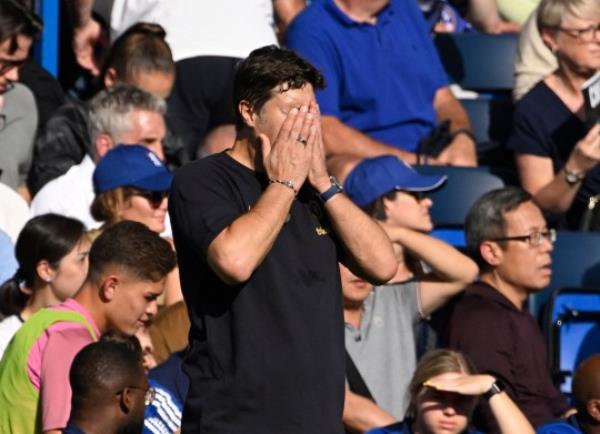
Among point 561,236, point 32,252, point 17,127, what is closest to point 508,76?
point 561,236

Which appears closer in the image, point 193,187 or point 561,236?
point 193,187

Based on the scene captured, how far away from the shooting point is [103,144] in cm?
720

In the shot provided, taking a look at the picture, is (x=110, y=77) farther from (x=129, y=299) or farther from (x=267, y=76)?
(x=267, y=76)

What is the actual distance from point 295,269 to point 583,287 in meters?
3.22

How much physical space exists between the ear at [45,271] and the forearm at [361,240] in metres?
2.06

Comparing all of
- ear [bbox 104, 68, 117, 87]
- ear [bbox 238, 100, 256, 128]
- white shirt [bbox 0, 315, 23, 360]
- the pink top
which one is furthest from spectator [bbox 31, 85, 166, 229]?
ear [bbox 238, 100, 256, 128]

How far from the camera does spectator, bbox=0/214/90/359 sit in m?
5.92

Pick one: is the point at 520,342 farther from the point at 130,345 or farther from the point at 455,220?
the point at 130,345

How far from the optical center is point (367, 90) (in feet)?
26.4

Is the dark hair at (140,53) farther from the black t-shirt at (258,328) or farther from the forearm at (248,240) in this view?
the forearm at (248,240)

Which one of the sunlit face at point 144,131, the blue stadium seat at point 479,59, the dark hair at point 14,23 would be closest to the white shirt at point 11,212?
the sunlit face at point 144,131

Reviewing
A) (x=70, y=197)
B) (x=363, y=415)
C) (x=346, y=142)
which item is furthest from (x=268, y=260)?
(x=346, y=142)

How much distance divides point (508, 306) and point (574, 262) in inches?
32.4

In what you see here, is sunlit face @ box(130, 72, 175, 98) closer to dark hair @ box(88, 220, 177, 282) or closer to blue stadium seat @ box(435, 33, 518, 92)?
blue stadium seat @ box(435, 33, 518, 92)
